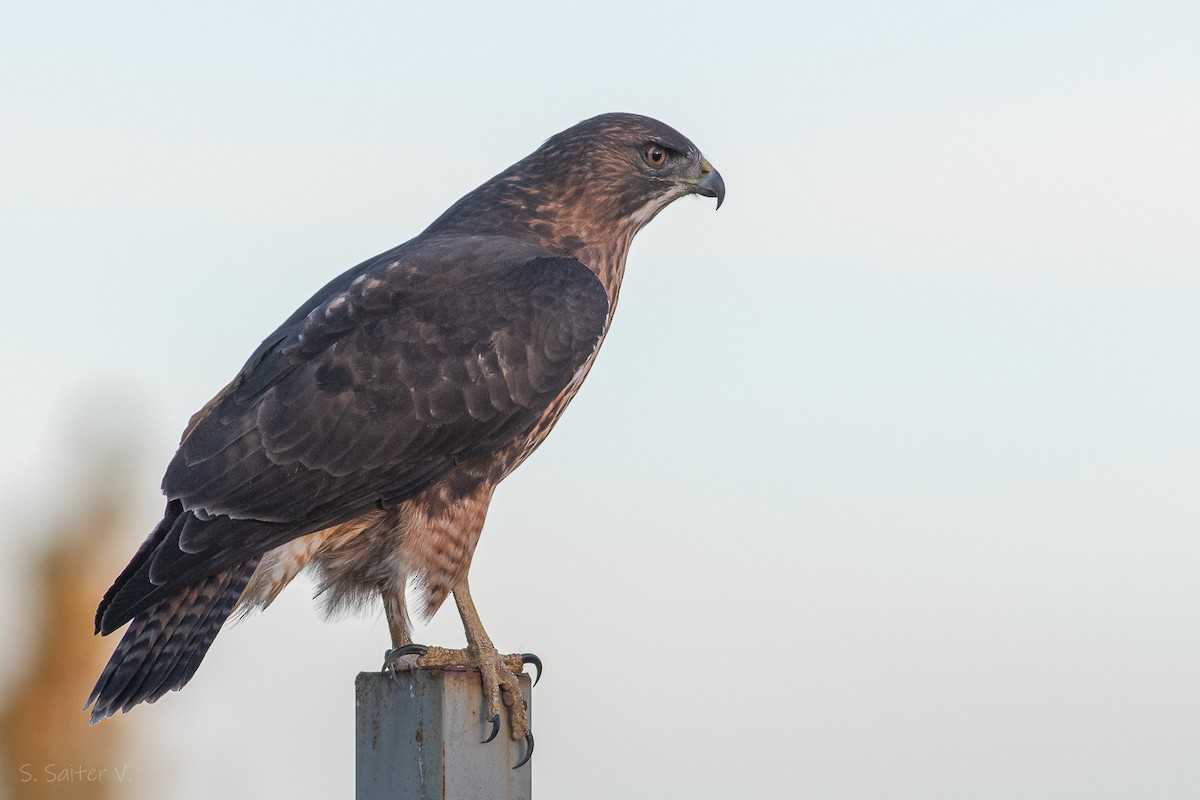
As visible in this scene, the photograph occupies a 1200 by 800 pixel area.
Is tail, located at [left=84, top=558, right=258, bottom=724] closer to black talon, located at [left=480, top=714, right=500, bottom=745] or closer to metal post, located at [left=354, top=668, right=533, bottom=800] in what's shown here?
metal post, located at [left=354, top=668, right=533, bottom=800]

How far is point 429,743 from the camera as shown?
470 centimetres

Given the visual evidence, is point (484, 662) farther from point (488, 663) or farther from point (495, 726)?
point (495, 726)

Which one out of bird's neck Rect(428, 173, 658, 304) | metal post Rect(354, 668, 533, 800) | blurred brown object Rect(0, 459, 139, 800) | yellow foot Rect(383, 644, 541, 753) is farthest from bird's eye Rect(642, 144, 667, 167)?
blurred brown object Rect(0, 459, 139, 800)

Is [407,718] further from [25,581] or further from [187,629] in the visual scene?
[25,581]

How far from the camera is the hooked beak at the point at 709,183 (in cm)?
706

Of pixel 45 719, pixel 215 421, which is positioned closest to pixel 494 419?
pixel 215 421

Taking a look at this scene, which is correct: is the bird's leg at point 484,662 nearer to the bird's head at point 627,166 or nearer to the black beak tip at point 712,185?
the bird's head at point 627,166

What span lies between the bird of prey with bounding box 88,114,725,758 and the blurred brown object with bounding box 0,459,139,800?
38.0 feet

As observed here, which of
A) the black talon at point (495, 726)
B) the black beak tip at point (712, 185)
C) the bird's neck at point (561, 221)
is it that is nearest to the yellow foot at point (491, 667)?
the black talon at point (495, 726)

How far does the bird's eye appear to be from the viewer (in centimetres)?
703

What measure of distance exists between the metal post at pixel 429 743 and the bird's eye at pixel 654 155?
9.73 feet

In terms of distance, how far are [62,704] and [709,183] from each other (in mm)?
12241

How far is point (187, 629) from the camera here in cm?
534

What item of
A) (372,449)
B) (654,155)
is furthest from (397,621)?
(654,155)
